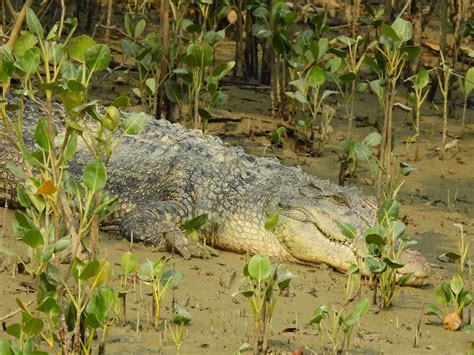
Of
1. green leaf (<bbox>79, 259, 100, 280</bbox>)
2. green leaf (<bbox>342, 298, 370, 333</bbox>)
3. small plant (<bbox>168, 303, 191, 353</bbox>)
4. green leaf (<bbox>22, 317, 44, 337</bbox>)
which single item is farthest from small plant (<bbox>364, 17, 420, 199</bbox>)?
green leaf (<bbox>22, 317, 44, 337</bbox>)

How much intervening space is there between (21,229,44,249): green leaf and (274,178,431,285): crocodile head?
2879 mm

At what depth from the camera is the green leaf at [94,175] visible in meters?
4.48

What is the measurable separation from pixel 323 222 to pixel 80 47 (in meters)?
2.94

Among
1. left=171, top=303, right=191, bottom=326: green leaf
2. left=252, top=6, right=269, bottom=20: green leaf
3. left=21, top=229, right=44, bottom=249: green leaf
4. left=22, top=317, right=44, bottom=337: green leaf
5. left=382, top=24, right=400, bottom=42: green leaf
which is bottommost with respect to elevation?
left=171, top=303, right=191, bottom=326: green leaf

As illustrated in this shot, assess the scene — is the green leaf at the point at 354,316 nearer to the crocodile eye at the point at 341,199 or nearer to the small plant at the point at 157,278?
the small plant at the point at 157,278

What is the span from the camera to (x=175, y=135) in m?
8.04

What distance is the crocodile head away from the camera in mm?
7020

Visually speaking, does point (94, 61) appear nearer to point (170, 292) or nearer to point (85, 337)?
point (85, 337)

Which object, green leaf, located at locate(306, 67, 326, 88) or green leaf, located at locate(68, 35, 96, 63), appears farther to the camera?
green leaf, located at locate(306, 67, 326, 88)

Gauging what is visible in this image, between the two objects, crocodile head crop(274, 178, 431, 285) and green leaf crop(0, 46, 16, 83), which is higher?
green leaf crop(0, 46, 16, 83)

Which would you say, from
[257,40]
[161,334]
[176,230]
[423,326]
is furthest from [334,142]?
[161,334]

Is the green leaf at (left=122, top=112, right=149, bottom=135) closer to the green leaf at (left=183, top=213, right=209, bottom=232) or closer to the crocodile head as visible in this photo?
the green leaf at (left=183, top=213, right=209, bottom=232)

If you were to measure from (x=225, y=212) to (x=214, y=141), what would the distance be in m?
0.69

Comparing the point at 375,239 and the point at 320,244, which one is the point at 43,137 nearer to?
the point at 375,239
